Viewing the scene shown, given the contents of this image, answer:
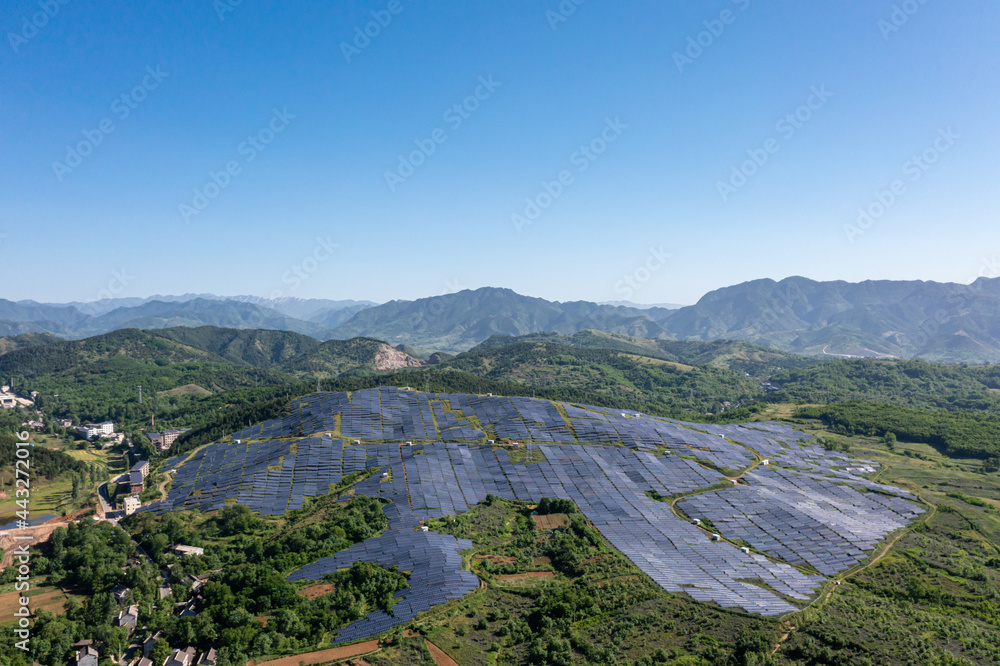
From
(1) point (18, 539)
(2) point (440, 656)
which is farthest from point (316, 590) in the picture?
(1) point (18, 539)

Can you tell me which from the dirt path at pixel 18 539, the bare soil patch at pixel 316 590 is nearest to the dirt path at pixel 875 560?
the bare soil patch at pixel 316 590

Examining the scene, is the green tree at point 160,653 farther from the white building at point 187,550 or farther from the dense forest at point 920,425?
the dense forest at point 920,425

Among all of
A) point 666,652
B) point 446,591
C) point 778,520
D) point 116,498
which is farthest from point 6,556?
point 778,520

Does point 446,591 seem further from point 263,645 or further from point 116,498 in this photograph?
point 116,498

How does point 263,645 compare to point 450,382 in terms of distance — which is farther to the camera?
point 450,382

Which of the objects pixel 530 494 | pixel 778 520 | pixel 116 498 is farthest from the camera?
pixel 116 498

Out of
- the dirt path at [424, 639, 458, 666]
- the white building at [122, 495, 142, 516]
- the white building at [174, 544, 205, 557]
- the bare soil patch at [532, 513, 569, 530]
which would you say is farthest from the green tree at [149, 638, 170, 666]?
the white building at [122, 495, 142, 516]

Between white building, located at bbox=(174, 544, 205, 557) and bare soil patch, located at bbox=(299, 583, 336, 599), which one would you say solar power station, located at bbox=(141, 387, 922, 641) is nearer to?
bare soil patch, located at bbox=(299, 583, 336, 599)
